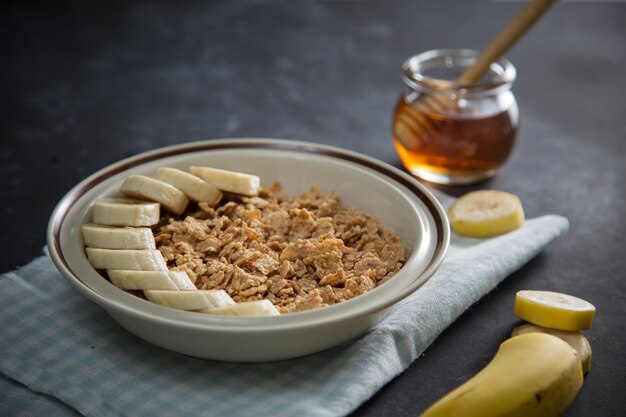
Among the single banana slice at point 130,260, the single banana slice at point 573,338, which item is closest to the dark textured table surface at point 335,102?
the single banana slice at point 573,338

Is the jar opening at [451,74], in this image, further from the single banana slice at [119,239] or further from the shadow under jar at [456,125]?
the single banana slice at [119,239]

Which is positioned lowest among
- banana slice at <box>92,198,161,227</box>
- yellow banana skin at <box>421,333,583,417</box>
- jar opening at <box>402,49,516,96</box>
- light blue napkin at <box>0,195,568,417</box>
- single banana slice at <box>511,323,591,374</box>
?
single banana slice at <box>511,323,591,374</box>

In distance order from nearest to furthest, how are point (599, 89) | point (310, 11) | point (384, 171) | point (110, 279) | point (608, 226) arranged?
point (110, 279)
point (384, 171)
point (608, 226)
point (599, 89)
point (310, 11)

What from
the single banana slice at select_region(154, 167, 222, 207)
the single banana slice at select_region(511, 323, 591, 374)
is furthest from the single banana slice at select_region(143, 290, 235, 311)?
the single banana slice at select_region(511, 323, 591, 374)

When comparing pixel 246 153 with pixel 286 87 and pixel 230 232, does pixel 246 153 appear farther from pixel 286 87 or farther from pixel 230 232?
pixel 286 87

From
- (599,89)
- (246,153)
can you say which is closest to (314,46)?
(599,89)

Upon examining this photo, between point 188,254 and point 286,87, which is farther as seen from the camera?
point 286,87

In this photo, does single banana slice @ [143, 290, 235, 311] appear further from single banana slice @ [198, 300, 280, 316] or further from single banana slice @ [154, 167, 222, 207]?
single banana slice @ [154, 167, 222, 207]
